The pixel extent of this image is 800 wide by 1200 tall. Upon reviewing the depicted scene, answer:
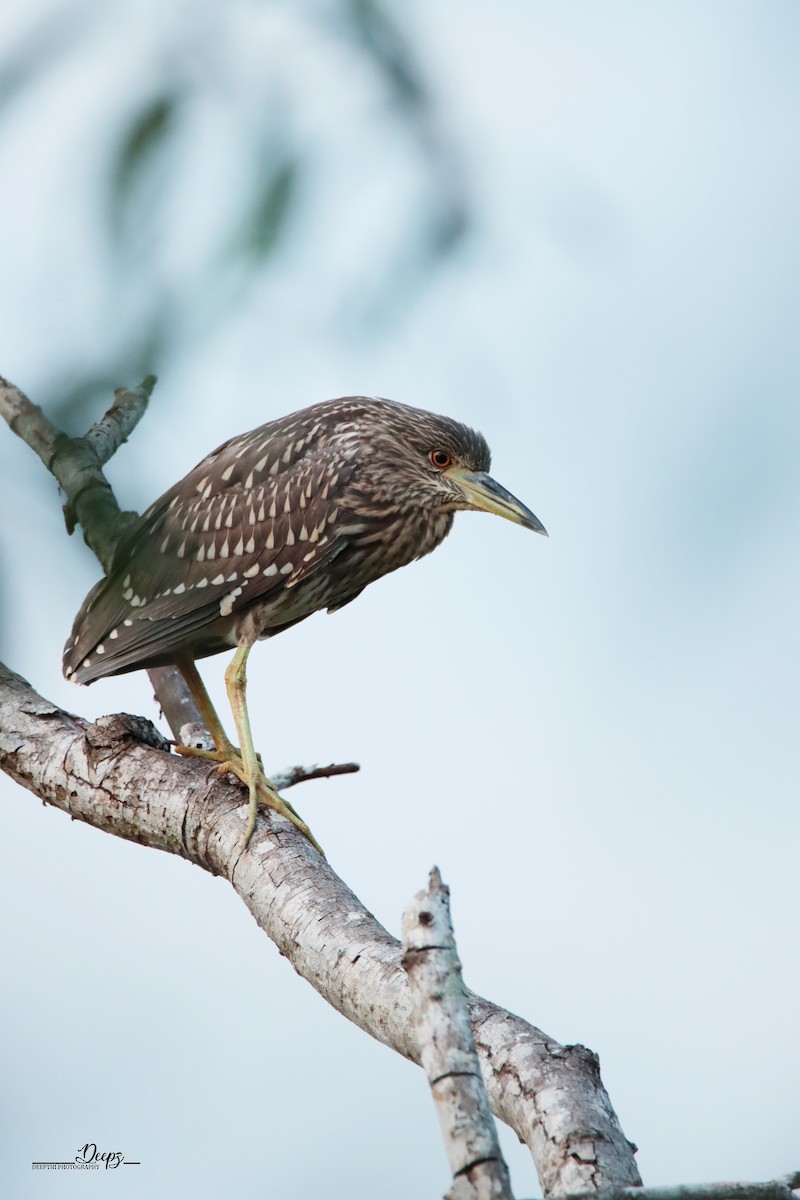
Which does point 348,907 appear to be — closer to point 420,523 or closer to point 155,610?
point 155,610

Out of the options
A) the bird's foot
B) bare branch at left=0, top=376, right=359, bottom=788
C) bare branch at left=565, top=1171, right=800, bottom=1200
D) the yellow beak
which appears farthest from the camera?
the yellow beak

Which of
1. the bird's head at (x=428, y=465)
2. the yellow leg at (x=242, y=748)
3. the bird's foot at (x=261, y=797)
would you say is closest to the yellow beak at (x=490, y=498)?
the bird's head at (x=428, y=465)

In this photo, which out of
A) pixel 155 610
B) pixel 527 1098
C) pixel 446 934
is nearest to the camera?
pixel 446 934

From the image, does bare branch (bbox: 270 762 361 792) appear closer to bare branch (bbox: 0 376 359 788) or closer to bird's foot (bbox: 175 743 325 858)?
bird's foot (bbox: 175 743 325 858)

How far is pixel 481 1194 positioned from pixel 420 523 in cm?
325

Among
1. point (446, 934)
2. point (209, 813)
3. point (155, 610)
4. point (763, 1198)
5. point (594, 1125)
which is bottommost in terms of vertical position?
point (763, 1198)

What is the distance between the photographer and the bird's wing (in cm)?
405

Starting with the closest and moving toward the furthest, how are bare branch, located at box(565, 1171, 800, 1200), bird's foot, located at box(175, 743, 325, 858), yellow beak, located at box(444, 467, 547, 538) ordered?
bare branch, located at box(565, 1171, 800, 1200)
bird's foot, located at box(175, 743, 325, 858)
yellow beak, located at box(444, 467, 547, 538)

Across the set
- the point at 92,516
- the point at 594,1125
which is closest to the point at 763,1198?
the point at 594,1125

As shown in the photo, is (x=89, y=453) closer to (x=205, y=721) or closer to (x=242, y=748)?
(x=242, y=748)

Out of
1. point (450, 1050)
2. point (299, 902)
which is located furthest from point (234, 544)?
point (450, 1050)

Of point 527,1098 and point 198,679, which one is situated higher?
point 198,679

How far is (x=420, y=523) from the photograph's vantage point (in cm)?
457

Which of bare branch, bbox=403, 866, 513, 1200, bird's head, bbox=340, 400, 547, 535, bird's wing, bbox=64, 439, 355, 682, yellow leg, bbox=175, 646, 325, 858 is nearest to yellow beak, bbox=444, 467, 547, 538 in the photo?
bird's head, bbox=340, 400, 547, 535
